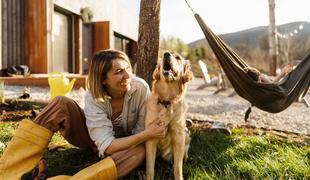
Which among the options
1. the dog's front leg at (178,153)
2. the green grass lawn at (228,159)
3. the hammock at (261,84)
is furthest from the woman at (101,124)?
the hammock at (261,84)

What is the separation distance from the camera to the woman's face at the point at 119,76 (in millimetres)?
2074

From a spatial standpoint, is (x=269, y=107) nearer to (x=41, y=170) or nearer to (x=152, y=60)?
(x=152, y=60)

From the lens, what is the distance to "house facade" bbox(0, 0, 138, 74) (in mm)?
7956

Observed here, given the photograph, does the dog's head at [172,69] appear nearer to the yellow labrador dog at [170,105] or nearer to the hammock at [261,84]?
the yellow labrador dog at [170,105]

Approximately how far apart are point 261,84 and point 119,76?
1890mm

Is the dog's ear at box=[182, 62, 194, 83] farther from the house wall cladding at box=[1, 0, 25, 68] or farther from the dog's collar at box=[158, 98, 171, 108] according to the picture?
the house wall cladding at box=[1, 0, 25, 68]

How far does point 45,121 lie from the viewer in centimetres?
212

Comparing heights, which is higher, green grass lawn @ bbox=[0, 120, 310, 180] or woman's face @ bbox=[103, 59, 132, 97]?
woman's face @ bbox=[103, 59, 132, 97]

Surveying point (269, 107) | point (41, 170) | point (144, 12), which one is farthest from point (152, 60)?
point (41, 170)

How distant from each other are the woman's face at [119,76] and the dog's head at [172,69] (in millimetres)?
190

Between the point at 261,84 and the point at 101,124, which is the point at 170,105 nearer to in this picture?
the point at 101,124

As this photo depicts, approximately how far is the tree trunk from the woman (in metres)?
1.29

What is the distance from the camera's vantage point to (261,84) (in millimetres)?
3424

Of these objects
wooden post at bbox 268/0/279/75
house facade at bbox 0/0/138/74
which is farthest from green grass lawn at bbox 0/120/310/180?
wooden post at bbox 268/0/279/75
